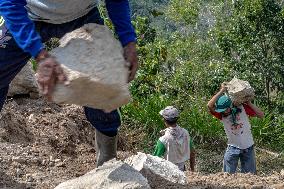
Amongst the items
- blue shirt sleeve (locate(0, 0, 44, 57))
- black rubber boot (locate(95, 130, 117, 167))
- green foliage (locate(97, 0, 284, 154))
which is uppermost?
blue shirt sleeve (locate(0, 0, 44, 57))

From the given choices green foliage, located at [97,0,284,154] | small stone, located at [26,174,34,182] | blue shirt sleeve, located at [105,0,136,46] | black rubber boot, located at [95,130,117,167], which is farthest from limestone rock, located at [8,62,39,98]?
blue shirt sleeve, located at [105,0,136,46]

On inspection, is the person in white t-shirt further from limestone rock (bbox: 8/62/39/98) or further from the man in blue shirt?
the man in blue shirt

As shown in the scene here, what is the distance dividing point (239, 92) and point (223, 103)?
18 centimetres

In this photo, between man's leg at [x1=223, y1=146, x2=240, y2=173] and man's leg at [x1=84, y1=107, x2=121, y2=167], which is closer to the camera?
man's leg at [x1=84, y1=107, x2=121, y2=167]

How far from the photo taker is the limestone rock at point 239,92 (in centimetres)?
536

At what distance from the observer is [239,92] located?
5.36m

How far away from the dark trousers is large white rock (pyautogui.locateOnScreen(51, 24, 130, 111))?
8.2 inches

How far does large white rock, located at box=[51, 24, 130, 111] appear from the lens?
261 cm

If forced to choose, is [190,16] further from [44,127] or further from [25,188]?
[25,188]

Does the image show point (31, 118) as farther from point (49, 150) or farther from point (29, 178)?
point (29, 178)

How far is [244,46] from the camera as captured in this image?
500 inches

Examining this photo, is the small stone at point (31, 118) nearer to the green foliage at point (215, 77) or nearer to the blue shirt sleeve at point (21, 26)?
the green foliage at point (215, 77)

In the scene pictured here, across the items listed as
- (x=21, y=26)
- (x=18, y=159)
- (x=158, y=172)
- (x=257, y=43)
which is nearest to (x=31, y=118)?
(x=18, y=159)

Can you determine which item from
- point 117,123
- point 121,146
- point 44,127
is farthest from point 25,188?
point 121,146
